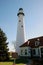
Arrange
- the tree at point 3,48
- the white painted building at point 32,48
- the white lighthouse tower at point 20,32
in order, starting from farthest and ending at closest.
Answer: the white lighthouse tower at point 20,32
the white painted building at point 32,48
the tree at point 3,48

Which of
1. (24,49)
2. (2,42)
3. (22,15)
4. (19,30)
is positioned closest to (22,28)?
(19,30)

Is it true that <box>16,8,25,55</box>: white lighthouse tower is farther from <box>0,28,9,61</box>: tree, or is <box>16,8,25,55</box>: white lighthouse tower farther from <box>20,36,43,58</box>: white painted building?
<box>0,28,9,61</box>: tree

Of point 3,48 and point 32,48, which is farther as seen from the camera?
point 32,48

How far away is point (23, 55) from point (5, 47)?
739 cm

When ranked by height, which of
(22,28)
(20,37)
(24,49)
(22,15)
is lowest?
(24,49)

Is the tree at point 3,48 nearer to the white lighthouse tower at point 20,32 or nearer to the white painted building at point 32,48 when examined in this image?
the white painted building at point 32,48

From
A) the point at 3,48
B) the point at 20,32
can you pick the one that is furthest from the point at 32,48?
the point at 20,32

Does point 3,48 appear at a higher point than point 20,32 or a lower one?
lower

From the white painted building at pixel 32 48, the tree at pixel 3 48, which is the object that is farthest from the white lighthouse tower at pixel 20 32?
the tree at pixel 3 48

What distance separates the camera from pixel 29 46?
35.6 meters

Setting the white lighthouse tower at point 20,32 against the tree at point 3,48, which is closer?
the tree at point 3,48

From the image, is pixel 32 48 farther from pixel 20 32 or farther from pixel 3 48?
pixel 20 32

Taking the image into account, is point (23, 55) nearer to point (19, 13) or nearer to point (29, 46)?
point (29, 46)

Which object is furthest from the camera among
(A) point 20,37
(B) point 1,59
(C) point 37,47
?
(A) point 20,37
